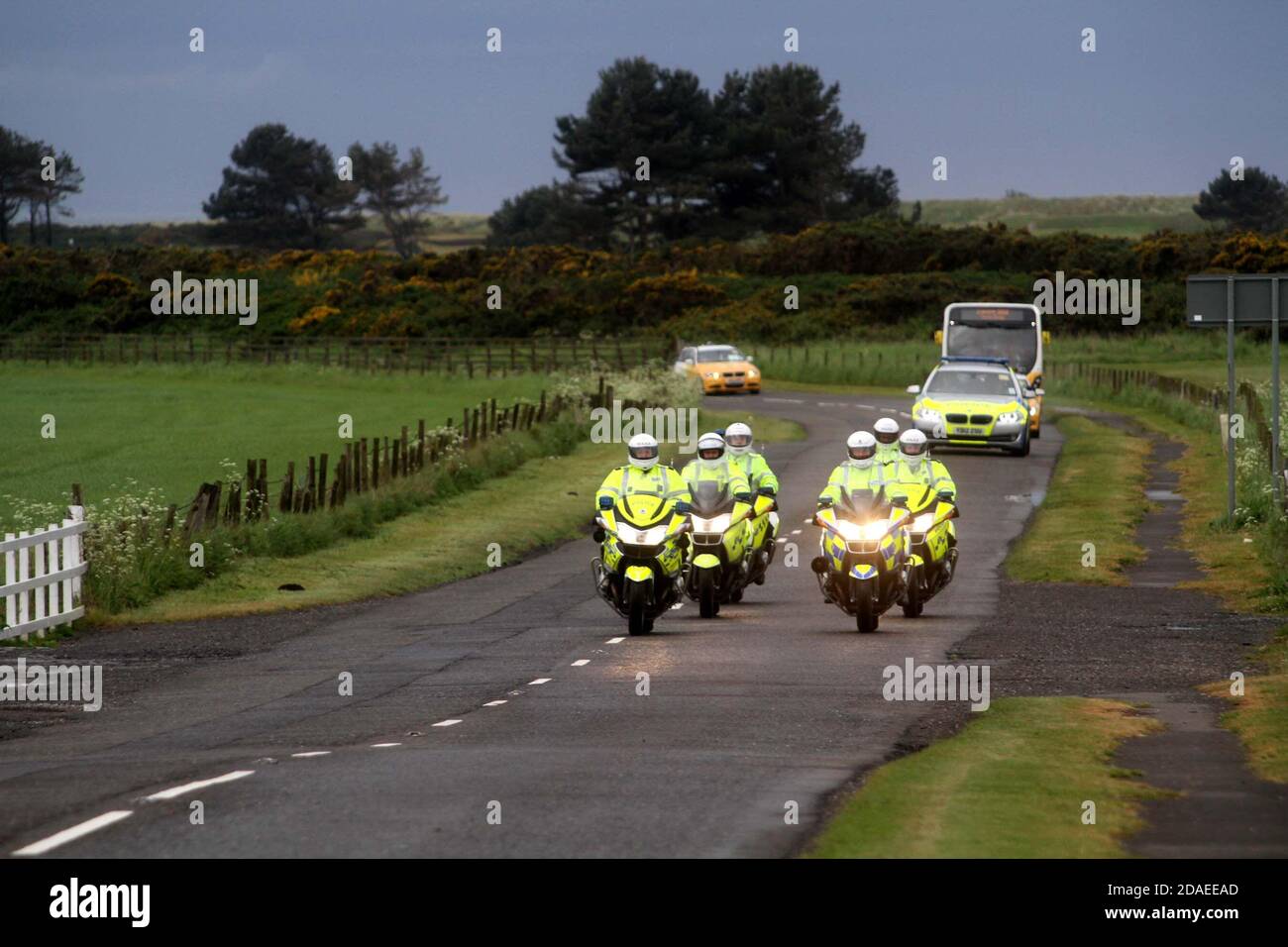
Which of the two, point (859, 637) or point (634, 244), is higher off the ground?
point (634, 244)

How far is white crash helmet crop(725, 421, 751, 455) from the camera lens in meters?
21.6

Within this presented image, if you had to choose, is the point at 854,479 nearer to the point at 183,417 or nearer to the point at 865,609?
the point at 865,609

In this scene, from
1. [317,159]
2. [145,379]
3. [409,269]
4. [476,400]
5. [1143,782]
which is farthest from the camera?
[317,159]

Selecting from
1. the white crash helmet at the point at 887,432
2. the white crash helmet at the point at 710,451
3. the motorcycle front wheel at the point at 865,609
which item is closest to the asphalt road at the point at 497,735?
the motorcycle front wheel at the point at 865,609

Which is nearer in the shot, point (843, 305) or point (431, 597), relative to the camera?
point (431, 597)

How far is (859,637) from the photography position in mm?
18844

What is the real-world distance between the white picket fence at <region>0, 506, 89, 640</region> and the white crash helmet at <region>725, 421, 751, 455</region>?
695 centimetres

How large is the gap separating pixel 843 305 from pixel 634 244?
79.8 feet

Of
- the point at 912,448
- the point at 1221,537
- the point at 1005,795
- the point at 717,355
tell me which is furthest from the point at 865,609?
the point at 717,355

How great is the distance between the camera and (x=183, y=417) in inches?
2311

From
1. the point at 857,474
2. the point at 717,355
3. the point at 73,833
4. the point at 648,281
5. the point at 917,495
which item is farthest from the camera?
the point at 648,281

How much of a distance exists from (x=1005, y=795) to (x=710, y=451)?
9.90 meters

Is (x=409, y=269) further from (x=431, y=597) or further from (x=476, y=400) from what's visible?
(x=431, y=597)
